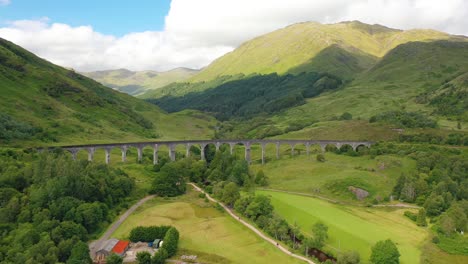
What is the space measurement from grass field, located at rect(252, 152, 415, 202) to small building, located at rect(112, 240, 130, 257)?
58.0 meters

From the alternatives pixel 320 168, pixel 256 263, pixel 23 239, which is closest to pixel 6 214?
pixel 23 239

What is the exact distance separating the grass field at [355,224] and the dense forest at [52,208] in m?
41.3

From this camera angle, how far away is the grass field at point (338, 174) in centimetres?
10875

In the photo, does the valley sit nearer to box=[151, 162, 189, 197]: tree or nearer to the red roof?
box=[151, 162, 189, 197]: tree

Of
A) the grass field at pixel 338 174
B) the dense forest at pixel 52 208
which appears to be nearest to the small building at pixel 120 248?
the dense forest at pixel 52 208

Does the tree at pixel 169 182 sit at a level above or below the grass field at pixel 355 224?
above

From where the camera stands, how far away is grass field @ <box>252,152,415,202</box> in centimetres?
10875

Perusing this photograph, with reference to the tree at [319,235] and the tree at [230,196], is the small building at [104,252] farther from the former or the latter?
the tree at [319,235]

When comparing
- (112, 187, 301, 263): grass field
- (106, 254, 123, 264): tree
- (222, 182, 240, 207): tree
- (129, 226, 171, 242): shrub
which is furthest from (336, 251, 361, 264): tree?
(222, 182, 240, 207): tree

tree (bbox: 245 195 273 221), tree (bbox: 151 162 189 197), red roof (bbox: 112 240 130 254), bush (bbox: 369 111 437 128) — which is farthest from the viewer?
Answer: bush (bbox: 369 111 437 128)

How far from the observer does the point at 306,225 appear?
262 ft

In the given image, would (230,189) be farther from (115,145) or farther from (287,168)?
(115,145)

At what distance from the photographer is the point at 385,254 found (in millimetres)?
59656

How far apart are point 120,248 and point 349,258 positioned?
3840 cm
